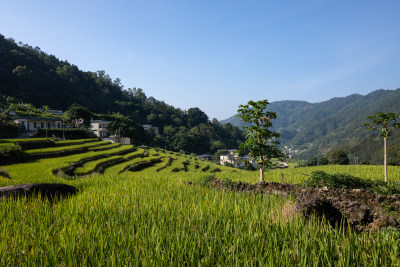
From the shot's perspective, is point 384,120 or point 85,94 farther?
point 85,94

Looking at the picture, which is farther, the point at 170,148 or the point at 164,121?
the point at 164,121

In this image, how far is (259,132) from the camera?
815 centimetres

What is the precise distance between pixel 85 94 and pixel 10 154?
81650mm

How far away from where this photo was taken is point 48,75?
276ft

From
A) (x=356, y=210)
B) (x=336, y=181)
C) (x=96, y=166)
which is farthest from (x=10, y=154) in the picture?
(x=356, y=210)

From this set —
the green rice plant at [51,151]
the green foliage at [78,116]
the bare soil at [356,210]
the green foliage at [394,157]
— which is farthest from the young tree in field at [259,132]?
the green foliage at [78,116]

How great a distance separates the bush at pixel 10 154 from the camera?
19359mm

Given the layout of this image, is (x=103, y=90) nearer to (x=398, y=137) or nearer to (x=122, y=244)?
(x=122, y=244)

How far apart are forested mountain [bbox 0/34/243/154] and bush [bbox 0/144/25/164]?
157 feet

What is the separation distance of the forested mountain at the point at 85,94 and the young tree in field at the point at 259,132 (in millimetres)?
65586

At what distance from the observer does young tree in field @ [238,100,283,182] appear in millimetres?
7898

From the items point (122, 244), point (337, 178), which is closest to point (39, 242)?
point (122, 244)

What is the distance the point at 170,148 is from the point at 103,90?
167 feet

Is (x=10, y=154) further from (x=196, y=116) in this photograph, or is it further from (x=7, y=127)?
(x=196, y=116)
